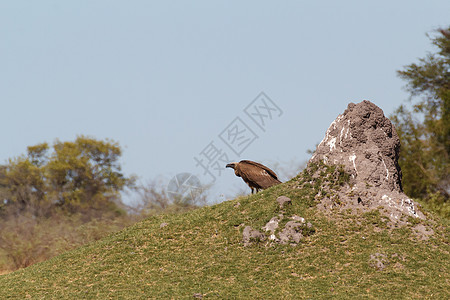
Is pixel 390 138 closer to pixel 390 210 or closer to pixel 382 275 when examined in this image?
pixel 390 210

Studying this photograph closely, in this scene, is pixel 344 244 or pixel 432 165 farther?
pixel 432 165

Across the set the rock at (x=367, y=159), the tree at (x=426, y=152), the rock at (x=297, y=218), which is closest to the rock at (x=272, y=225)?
the rock at (x=297, y=218)

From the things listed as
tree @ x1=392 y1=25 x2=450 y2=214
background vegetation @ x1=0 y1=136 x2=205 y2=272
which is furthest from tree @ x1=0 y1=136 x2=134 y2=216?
tree @ x1=392 y1=25 x2=450 y2=214

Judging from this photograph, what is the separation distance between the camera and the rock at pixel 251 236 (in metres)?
11.2

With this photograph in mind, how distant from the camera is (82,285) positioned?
10539 millimetres

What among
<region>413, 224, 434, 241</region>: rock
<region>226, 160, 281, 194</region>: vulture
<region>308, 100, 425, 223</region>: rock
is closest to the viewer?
<region>413, 224, 434, 241</region>: rock

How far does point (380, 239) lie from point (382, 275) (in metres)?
1.15

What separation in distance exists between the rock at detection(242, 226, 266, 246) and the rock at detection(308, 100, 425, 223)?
1.54m

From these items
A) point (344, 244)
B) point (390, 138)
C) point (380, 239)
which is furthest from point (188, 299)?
point (390, 138)

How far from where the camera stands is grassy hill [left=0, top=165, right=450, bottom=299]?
31.3 ft

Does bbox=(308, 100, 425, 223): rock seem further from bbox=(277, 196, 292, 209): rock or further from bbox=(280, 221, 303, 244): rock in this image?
bbox=(280, 221, 303, 244): rock

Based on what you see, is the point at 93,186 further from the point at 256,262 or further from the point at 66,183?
the point at 256,262

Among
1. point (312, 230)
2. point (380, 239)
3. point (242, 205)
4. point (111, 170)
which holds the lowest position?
point (380, 239)

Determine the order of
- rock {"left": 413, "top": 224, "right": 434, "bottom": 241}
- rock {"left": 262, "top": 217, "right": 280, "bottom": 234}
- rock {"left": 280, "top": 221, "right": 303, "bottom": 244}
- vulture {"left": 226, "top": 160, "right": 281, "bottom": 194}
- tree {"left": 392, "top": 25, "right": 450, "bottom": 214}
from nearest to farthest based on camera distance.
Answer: rock {"left": 280, "top": 221, "right": 303, "bottom": 244}
rock {"left": 413, "top": 224, "right": 434, "bottom": 241}
rock {"left": 262, "top": 217, "right": 280, "bottom": 234}
vulture {"left": 226, "top": 160, "right": 281, "bottom": 194}
tree {"left": 392, "top": 25, "right": 450, "bottom": 214}
